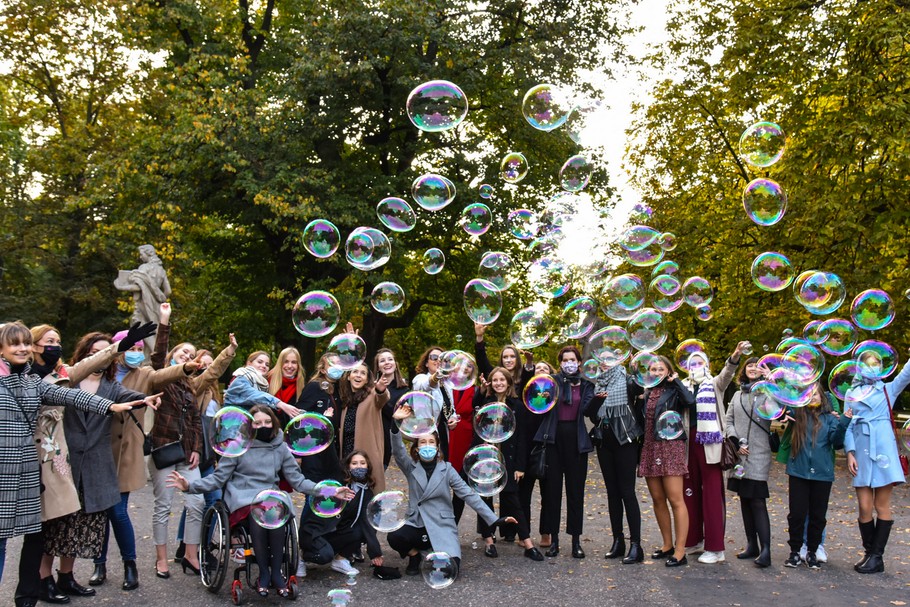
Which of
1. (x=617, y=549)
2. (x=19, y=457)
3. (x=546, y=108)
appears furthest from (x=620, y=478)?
(x=19, y=457)

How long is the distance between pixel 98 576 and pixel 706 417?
5.54 metres

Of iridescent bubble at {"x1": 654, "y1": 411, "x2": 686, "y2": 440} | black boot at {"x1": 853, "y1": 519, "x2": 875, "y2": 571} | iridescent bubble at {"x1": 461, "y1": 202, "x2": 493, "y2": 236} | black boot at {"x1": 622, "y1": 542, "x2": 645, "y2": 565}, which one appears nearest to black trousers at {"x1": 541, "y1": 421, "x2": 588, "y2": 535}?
black boot at {"x1": 622, "y1": 542, "x2": 645, "y2": 565}

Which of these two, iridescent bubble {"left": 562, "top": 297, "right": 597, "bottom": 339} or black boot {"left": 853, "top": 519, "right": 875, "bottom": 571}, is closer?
black boot {"left": 853, "top": 519, "right": 875, "bottom": 571}

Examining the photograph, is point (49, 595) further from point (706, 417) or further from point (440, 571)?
point (706, 417)

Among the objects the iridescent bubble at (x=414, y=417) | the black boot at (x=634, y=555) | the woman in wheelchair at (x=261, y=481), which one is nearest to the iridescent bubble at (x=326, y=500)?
the woman in wheelchair at (x=261, y=481)

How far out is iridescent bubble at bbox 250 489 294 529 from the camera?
621 cm

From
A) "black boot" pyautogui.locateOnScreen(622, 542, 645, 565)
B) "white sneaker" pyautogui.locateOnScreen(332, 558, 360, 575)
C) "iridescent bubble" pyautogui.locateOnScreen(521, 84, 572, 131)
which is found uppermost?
"iridescent bubble" pyautogui.locateOnScreen(521, 84, 572, 131)

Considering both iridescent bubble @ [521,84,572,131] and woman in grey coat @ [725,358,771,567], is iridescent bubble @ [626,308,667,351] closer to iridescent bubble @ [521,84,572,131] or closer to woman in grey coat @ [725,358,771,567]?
woman in grey coat @ [725,358,771,567]

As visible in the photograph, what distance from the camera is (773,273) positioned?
9.81 metres

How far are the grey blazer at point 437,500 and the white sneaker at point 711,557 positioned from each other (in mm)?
2093

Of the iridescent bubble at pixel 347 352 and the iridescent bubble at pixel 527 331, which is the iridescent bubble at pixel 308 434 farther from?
the iridescent bubble at pixel 527 331

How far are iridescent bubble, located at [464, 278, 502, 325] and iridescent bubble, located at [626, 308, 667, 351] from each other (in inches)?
60.3

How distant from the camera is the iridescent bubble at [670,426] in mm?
7738

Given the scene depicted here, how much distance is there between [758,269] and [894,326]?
797 centimetres
